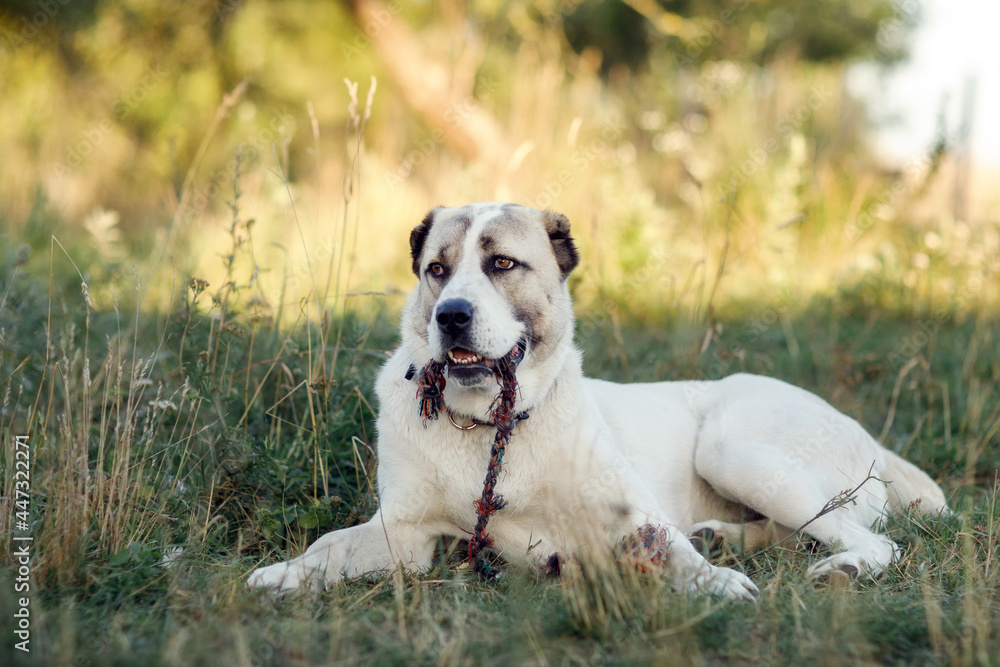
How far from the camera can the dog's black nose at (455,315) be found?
2568mm

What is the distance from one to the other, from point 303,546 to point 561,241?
1657mm

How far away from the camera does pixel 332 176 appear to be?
36.9 ft

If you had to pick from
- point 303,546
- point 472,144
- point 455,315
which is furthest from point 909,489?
point 472,144

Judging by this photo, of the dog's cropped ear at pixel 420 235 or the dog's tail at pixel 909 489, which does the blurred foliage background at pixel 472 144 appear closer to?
the dog's cropped ear at pixel 420 235

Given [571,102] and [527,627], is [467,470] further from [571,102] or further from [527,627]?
[571,102]

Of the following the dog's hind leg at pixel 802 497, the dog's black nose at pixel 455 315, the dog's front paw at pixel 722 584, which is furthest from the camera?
the dog's hind leg at pixel 802 497

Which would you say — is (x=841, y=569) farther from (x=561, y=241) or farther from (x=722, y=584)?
(x=561, y=241)

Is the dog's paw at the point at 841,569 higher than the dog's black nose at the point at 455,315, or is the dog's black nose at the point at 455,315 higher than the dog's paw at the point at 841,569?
the dog's black nose at the point at 455,315

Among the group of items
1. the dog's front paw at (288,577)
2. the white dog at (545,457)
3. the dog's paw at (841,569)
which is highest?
the white dog at (545,457)

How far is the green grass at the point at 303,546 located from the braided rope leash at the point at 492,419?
122 mm

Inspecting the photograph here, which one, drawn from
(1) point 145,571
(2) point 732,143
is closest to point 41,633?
(1) point 145,571

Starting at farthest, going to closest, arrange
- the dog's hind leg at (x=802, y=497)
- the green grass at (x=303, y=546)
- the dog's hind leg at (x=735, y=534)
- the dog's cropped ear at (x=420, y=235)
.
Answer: the dog's cropped ear at (x=420, y=235), the dog's hind leg at (x=735, y=534), the dog's hind leg at (x=802, y=497), the green grass at (x=303, y=546)

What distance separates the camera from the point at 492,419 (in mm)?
2797

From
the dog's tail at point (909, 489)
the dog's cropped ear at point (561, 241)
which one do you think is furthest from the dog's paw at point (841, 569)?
the dog's cropped ear at point (561, 241)
